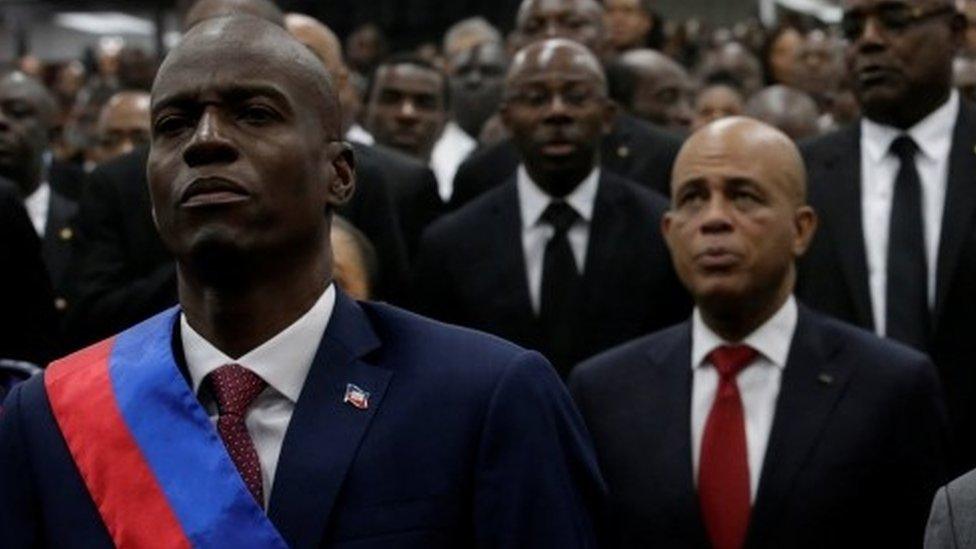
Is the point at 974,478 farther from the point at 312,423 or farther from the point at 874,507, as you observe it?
the point at 874,507

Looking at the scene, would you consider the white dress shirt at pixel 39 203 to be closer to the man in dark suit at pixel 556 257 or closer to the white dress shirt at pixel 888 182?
the man in dark suit at pixel 556 257

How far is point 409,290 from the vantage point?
681 centimetres

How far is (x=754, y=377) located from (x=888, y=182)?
4.24ft

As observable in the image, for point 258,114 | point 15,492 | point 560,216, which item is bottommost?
point 560,216

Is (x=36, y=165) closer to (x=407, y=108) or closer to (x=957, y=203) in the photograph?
(x=407, y=108)

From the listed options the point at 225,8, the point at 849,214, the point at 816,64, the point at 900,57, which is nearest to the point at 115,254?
the point at 225,8

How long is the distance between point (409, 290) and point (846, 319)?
139 centimetres

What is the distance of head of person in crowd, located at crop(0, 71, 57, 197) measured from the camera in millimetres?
9164

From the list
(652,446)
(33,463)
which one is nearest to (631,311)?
(652,446)

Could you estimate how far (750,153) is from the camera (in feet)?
18.3

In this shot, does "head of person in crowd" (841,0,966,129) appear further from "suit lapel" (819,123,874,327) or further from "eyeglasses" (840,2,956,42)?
"suit lapel" (819,123,874,327)

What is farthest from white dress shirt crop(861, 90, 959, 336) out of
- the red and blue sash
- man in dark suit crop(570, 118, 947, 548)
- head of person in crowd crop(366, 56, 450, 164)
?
head of person in crowd crop(366, 56, 450, 164)

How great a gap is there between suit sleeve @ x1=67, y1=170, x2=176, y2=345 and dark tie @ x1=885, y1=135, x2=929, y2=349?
205cm

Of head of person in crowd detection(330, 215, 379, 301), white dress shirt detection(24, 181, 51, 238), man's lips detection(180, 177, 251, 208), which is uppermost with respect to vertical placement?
man's lips detection(180, 177, 251, 208)
